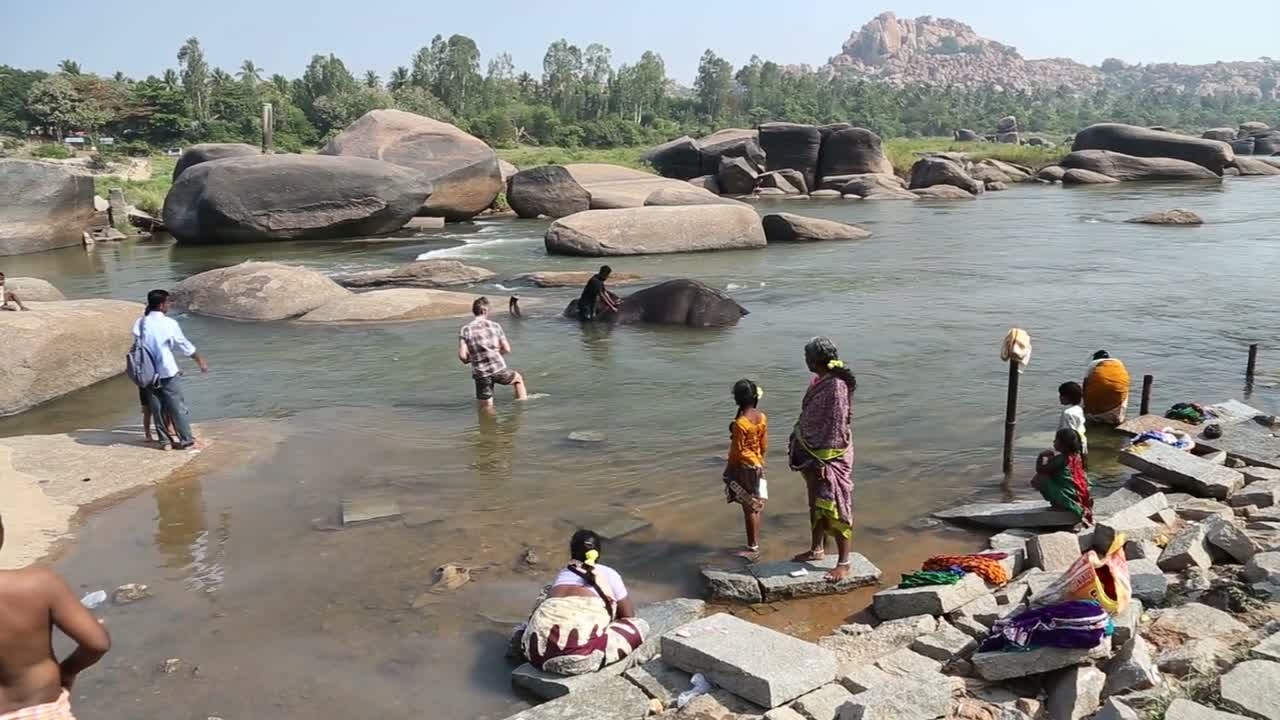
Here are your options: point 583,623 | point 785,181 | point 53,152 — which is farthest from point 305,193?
point 53,152

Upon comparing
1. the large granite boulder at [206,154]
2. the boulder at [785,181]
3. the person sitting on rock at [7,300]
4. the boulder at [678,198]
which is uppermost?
the large granite boulder at [206,154]

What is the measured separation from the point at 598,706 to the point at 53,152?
1777 inches

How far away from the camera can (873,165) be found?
140 ft

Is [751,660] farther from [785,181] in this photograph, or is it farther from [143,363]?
[785,181]

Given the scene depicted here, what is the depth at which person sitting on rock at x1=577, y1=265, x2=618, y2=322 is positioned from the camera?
14.9m

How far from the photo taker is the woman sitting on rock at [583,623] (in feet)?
16.9

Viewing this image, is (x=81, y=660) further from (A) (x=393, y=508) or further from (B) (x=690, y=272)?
(B) (x=690, y=272)

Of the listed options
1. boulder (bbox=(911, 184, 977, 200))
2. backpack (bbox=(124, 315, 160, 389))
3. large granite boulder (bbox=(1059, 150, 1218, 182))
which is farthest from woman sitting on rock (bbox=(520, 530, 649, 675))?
large granite boulder (bbox=(1059, 150, 1218, 182))

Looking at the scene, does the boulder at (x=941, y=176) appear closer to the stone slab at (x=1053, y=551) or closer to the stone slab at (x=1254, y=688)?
the stone slab at (x=1053, y=551)

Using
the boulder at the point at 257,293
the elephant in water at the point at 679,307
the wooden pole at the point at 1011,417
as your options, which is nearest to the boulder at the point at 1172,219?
the elephant in water at the point at 679,307

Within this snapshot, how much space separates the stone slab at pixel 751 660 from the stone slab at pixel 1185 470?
4.17m

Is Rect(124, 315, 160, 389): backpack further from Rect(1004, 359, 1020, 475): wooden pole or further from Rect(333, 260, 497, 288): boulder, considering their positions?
Rect(333, 260, 497, 288): boulder

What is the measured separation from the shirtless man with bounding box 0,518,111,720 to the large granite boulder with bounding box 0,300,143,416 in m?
8.75

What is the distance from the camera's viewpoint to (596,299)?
15078 millimetres
